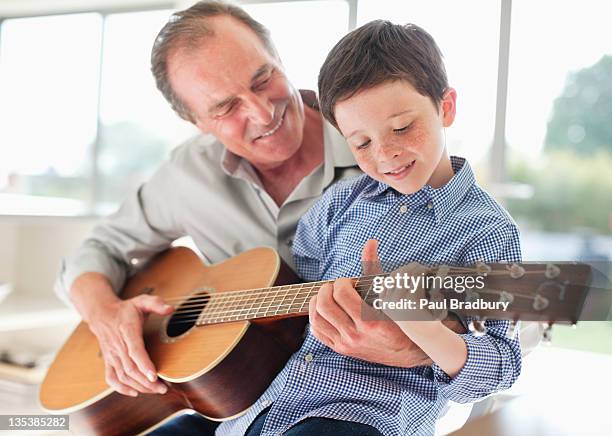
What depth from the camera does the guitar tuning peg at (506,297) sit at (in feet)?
1.77

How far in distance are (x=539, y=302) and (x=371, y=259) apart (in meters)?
0.16

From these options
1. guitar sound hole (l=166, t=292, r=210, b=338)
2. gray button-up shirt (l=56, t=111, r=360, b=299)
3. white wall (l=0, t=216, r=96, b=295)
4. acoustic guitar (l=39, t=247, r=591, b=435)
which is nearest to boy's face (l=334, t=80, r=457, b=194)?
acoustic guitar (l=39, t=247, r=591, b=435)

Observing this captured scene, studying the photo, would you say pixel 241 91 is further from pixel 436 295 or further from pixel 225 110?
pixel 436 295

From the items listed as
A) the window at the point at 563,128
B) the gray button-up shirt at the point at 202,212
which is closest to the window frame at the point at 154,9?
the window at the point at 563,128

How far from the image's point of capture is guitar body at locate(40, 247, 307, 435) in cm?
82

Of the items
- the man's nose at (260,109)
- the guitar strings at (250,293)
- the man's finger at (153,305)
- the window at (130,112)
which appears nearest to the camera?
the guitar strings at (250,293)

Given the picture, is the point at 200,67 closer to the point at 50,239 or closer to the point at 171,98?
the point at 171,98

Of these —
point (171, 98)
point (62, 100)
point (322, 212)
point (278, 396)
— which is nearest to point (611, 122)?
point (322, 212)

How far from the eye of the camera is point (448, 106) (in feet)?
2.06

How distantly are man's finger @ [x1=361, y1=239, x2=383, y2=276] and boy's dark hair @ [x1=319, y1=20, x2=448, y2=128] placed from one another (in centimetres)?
14

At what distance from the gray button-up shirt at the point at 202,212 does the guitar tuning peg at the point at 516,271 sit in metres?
0.34

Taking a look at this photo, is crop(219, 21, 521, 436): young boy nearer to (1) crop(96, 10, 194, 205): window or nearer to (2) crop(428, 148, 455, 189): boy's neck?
(2) crop(428, 148, 455, 189): boy's neck

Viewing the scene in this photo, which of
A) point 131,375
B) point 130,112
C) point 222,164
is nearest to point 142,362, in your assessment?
point 131,375

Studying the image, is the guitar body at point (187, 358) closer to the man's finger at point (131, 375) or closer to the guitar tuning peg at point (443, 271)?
the man's finger at point (131, 375)
